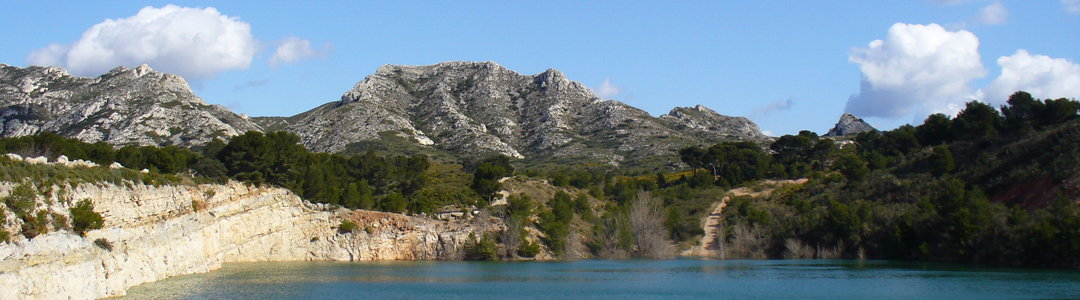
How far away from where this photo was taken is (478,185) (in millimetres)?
81938

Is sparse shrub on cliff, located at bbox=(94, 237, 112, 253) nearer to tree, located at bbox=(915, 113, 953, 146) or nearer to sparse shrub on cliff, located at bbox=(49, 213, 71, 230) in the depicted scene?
Result: sparse shrub on cliff, located at bbox=(49, 213, 71, 230)

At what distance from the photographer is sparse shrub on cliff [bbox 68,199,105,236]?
36.1 meters

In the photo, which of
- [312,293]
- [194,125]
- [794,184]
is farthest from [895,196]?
[194,125]

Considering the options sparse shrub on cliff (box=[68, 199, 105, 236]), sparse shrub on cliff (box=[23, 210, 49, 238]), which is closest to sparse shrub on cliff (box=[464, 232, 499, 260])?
sparse shrub on cliff (box=[68, 199, 105, 236])

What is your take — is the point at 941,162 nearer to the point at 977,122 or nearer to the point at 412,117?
the point at 977,122

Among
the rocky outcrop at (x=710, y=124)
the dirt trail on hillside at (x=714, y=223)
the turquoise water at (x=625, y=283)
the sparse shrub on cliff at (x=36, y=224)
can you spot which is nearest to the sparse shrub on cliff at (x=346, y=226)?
the turquoise water at (x=625, y=283)

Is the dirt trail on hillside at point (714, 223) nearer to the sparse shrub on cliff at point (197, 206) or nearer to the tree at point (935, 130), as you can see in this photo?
the tree at point (935, 130)

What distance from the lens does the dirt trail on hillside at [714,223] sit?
8494cm

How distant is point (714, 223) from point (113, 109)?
95643mm

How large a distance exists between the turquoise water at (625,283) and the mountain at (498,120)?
72.5m

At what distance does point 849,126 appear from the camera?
18600 cm

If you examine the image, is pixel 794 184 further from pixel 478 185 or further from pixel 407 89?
pixel 407 89

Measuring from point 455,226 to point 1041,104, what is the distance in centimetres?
5764

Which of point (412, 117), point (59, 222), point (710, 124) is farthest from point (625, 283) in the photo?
point (710, 124)
